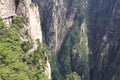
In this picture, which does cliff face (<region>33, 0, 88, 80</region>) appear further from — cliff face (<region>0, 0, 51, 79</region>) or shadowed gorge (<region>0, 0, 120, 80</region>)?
cliff face (<region>0, 0, 51, 79</region>)

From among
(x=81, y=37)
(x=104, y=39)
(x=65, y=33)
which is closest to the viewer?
(x=104, y=39)

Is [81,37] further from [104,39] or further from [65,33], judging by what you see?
[104,39]

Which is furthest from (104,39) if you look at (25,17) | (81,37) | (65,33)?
(25,17)

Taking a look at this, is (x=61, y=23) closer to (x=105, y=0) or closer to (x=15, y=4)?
(x=105, y=0)

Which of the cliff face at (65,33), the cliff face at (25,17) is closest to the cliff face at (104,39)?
the cliff face at (65,33)

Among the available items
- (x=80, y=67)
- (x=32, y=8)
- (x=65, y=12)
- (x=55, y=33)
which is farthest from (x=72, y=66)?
(x=32, y=8)

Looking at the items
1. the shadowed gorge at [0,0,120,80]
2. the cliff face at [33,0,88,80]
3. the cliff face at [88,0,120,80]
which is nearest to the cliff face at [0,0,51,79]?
the shadowed gorge at [0,0,120,80]

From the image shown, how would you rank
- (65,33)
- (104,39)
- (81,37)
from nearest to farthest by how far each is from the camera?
1. (104,39)
2. (81,37)
3. (65,33)

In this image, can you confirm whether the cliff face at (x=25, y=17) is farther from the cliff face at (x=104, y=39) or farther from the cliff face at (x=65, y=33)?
the cliff face at (x=65, y=33)
